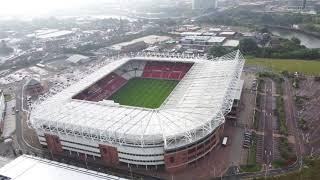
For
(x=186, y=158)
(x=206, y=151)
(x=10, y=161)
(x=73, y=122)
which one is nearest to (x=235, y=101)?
(x=206, y=151)

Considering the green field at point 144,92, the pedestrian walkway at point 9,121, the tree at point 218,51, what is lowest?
the pedestrian walkway at point 9,121

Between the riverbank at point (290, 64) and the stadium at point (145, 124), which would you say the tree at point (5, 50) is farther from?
the riverbank at point (290, 64)

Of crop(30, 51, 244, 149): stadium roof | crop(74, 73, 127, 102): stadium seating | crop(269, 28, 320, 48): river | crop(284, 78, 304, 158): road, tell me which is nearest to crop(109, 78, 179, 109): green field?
crop(74, 73, 127, 102): stadium seating

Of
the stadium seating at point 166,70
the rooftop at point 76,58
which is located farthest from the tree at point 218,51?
the rooftop at point 76,58

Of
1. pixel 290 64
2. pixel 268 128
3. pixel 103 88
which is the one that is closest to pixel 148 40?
pixel 290 64

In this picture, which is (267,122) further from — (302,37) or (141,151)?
(302,37)

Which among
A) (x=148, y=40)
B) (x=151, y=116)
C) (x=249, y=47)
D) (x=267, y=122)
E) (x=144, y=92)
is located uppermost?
(x=151, y=116)
